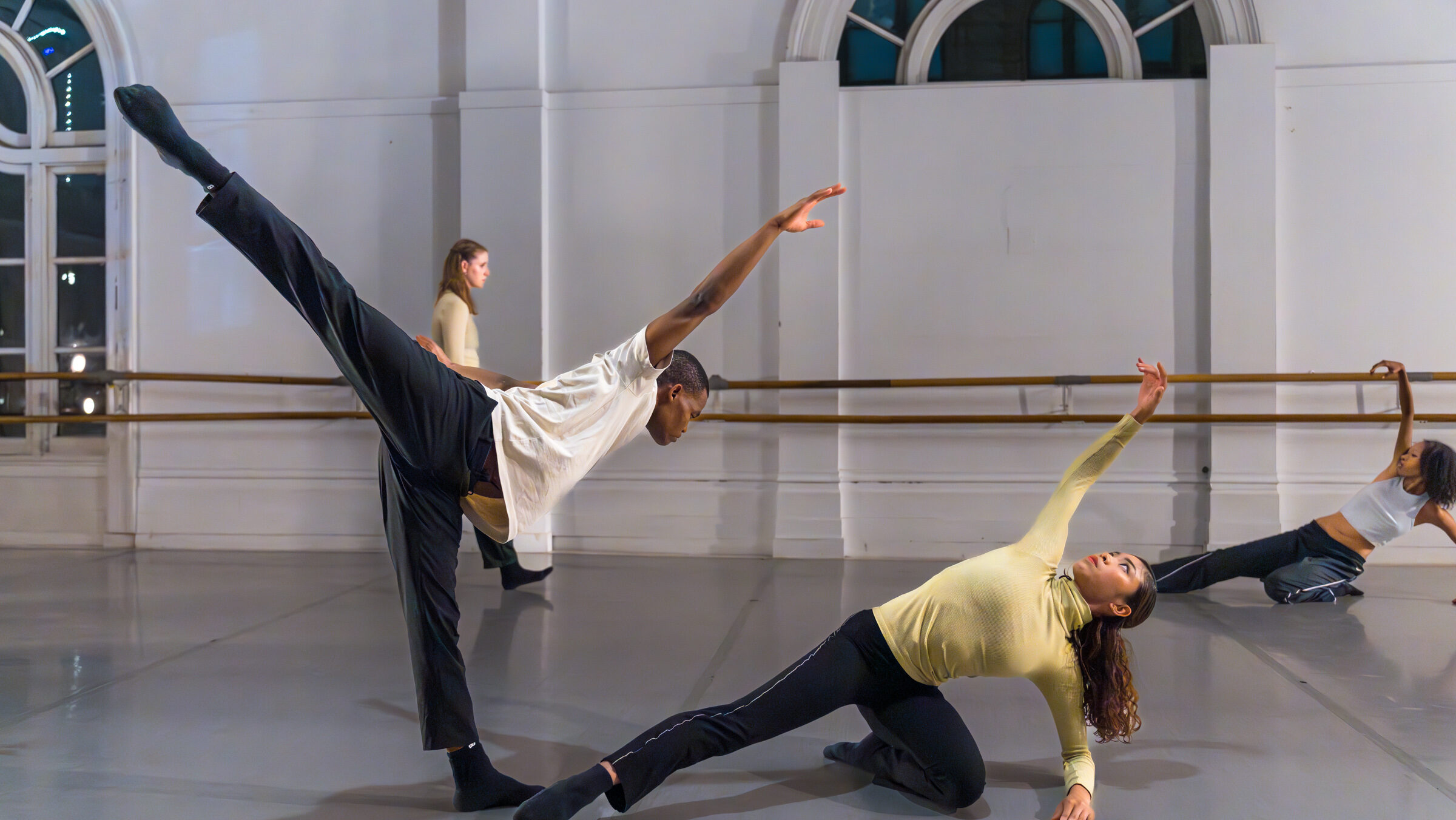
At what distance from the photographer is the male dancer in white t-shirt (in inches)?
76.4

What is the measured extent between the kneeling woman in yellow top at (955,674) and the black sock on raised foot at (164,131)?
141 cm

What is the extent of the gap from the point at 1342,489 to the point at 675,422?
171 inches

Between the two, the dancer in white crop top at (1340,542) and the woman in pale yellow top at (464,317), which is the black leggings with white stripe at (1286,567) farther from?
the woman in pale yellow top at (464,317)

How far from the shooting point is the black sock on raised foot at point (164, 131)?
1.88m

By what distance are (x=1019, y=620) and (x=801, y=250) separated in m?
3.54

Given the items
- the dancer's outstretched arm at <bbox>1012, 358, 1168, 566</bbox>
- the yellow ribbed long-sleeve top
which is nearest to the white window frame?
the dancer's outstretched arm at <bbox>1012, 358, 1168, 566</bbox>

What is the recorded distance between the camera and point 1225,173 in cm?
511

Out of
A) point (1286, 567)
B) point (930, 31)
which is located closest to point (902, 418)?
point (1286, 567)

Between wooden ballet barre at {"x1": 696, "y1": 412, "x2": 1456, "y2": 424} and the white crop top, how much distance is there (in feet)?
3.09

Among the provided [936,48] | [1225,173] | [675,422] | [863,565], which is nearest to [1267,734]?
[675,422]

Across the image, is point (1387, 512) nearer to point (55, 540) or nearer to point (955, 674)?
point (955, 674)

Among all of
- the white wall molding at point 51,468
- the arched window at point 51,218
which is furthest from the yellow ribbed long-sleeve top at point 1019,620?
the arched window at point 51,218

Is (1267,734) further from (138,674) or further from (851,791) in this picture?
(138,674)

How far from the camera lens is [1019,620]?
6.76ft
